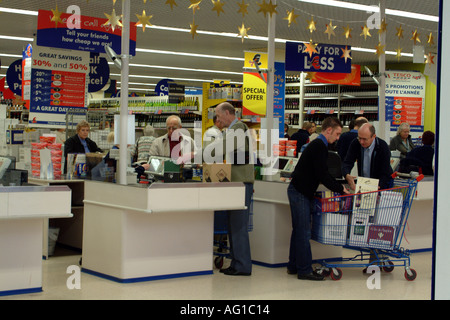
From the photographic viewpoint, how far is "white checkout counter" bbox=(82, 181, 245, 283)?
5.79 m

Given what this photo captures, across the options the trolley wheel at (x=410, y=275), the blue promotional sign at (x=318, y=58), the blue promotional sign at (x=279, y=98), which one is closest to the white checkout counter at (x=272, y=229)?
the trolley wheel at (x=410, y=275)

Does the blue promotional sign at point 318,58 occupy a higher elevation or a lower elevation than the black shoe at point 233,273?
higher

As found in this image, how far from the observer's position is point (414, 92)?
1525 centimetres

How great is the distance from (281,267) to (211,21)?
17.4 feet

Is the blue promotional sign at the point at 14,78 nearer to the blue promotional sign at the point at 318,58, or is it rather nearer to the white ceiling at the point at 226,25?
the white ceiling at the point at 226,25

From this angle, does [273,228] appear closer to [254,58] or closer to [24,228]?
[24,228]

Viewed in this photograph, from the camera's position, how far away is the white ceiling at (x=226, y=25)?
9.61 metres

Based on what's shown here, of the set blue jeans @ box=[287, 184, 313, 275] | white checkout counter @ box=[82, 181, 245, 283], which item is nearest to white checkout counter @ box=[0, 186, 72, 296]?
white checkout counter @ box=[82, 181, 245, 283]

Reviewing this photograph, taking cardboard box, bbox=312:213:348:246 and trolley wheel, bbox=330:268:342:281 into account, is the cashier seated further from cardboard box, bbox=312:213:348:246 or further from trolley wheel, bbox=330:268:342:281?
trolley wheel, bbox=330:268:342:281

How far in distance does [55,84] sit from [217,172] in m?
5.23

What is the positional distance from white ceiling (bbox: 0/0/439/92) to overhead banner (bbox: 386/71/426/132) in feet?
1.76

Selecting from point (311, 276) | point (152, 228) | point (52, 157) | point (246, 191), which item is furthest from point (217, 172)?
point (52, 157)

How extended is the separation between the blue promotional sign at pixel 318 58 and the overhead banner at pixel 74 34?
100 inches

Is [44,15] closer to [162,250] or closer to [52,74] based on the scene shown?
[52,74]
